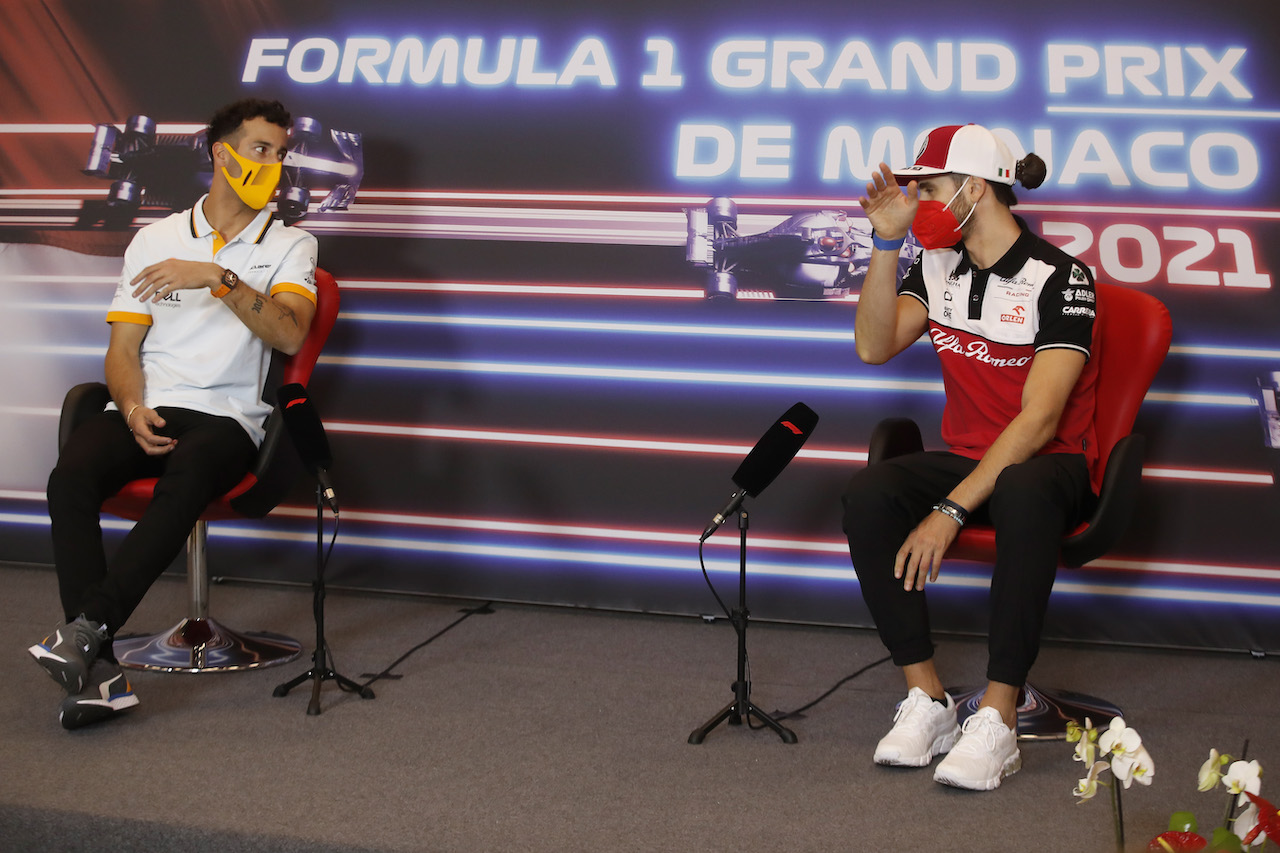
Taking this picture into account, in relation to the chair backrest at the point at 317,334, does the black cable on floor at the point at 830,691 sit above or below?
below

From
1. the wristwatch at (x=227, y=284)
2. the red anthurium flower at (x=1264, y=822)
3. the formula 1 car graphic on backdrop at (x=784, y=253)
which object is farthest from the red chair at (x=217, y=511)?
the red anthurium flower at (x=1264, y=822)

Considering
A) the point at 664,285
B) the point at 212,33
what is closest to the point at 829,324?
the point at 664,285

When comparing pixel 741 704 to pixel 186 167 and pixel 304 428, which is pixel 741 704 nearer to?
pixel 304 428

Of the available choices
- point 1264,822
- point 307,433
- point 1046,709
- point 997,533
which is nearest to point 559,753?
point 307,433

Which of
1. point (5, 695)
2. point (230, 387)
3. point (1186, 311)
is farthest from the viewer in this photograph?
point (1186, 311)

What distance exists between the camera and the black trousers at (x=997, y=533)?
2240 mm

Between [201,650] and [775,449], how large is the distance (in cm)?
161

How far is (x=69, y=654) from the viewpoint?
2303 millimetres

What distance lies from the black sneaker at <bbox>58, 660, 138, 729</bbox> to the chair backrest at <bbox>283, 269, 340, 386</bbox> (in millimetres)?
829

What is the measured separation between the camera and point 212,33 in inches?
145

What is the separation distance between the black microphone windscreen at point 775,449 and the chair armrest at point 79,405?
5.54 ft

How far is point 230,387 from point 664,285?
1297mm

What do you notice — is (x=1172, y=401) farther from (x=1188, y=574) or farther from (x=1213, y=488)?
(x=1188, y=574)

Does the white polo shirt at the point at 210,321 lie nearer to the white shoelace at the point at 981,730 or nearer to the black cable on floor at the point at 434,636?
the black cable on floor at the point at 434,636
